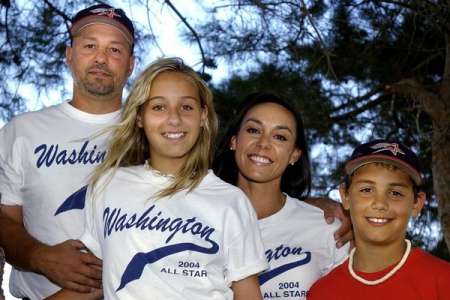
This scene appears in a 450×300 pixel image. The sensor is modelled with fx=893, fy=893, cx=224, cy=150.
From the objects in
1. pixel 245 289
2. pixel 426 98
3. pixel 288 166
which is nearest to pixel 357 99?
pixel 426 98

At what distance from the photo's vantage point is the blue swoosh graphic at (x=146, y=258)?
2.91 metres

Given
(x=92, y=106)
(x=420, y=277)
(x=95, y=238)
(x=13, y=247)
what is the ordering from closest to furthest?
(x=420, y=277)
(x=95, y=238)
(x=13, y=247)
(x=92, y=106)

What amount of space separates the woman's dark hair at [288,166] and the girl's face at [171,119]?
539 mm

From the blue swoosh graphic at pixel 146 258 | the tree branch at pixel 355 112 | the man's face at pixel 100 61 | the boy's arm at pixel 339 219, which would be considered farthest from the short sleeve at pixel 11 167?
the tree branch at pixel 355 112

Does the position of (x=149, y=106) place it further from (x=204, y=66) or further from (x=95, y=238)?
(x=204, y=66)

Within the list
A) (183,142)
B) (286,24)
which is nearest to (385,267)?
(183,142)

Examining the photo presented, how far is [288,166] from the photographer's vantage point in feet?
12.8

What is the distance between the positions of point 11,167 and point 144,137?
1.83 ft

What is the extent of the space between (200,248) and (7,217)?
0.96 m

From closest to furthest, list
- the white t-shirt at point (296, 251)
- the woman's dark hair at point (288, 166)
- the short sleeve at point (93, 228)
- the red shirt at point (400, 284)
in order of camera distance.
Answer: the red shirt at point (400, 284) < the short sleeve at point (93, 228) < the white t-shirt at point (296, 251) < the woman's dark hair at point (288, 166)

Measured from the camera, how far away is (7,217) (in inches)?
138

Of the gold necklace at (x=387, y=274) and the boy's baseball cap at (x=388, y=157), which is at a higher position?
the boy's baseball cap at (x=388, y=157)

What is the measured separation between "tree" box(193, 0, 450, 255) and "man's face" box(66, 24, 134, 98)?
1931mm

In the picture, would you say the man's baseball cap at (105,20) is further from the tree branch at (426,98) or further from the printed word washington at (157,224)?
the tree branch at (426,98)
